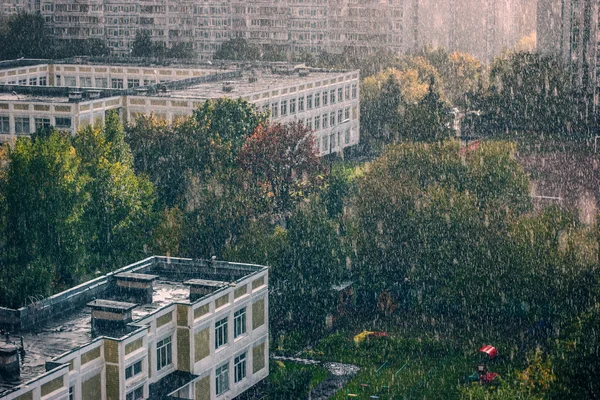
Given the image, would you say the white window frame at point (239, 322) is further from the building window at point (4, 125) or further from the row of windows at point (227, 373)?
the building window at point (4, 125)

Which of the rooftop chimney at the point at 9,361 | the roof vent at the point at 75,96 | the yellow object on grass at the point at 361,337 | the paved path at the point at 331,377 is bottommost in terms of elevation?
the paved path at the point at 331,377

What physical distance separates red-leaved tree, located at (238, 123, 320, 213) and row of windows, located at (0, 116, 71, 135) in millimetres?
13119

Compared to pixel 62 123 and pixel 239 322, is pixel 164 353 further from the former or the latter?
pixel 62 123

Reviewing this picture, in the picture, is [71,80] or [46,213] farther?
[71,80]

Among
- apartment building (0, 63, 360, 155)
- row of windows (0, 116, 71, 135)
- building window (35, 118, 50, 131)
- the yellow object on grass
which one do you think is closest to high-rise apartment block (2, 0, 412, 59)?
apartment building (0, 63, 360, 155)

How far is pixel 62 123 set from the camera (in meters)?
73.0

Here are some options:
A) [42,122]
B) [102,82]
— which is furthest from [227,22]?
[42,122]

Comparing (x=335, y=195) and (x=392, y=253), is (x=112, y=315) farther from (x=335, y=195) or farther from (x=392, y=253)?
(x=335, y=195)

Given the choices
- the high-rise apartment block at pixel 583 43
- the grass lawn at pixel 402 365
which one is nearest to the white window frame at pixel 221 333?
the grass lawn at pixel 402 365

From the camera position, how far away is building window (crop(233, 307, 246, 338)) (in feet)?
143

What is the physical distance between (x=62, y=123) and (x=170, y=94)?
10.5 m

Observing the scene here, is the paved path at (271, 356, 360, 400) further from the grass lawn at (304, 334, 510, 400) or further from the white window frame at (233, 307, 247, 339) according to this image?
the white window frame at (233, 307, 247, 339)

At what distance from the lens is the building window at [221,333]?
42062 millimetres

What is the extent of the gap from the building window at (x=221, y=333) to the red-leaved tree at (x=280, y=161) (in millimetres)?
24295
